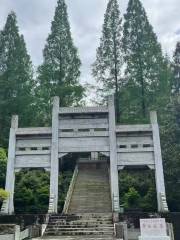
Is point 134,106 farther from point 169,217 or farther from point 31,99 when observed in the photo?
point 169,217

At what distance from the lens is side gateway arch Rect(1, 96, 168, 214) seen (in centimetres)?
1605

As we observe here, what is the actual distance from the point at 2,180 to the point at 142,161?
8.09m

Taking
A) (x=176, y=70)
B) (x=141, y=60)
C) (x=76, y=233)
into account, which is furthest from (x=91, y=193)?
(x=176, y=70)

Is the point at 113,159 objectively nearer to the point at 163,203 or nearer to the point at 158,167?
the point at 158,167

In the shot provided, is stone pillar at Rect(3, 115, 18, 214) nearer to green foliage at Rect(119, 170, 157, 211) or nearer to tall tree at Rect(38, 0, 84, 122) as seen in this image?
green foliage at Rect(119, 170, 157, 211)

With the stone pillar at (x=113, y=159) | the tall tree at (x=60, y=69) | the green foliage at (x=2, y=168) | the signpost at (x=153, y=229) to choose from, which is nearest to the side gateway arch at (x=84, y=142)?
the stone pillar at (x=113, y=159)

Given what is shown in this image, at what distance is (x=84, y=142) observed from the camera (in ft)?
53.8

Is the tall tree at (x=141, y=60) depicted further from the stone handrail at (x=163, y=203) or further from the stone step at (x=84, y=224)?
the stone step at (x=84, y=224)

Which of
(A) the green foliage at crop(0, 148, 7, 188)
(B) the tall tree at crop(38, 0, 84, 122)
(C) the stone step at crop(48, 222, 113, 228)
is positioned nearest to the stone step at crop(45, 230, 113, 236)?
(C) the stone step at crop(48, 222, 113, 228)

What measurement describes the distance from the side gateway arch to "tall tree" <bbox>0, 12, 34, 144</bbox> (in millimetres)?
5457

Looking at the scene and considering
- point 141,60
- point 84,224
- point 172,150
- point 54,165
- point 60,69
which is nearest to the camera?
point 84,224

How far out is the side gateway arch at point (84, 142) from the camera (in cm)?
1605

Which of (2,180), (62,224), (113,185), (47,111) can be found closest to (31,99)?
(47,111)

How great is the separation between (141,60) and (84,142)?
9872 mm
